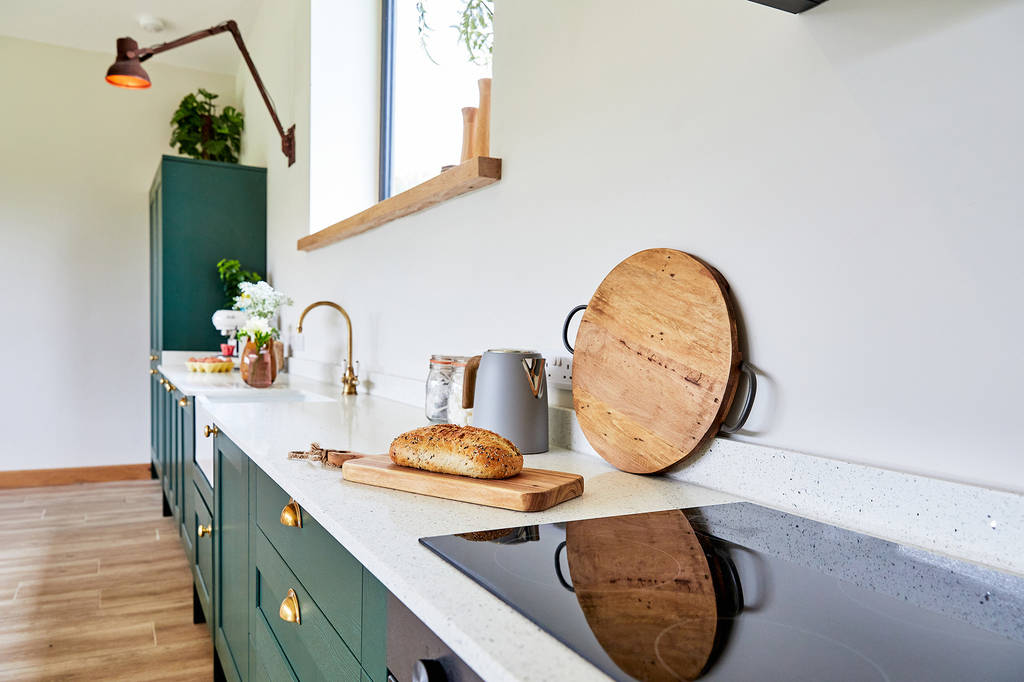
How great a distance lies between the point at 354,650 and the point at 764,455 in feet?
1.79

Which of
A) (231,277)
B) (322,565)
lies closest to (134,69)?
(231,277)

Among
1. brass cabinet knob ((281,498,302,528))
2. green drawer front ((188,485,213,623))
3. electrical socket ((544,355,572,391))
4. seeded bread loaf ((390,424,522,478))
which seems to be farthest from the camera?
green drawer front ((188,485,213,623))

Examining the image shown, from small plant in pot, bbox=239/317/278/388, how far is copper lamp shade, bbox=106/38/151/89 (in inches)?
48.4

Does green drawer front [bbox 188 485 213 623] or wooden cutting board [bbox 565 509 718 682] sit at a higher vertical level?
wooden cutting board [bbox 565 509 718 682]

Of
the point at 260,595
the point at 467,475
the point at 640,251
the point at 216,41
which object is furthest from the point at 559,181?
the point at 216,41

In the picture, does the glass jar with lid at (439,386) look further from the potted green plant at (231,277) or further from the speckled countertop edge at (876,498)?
the potted green plant at (231,277)

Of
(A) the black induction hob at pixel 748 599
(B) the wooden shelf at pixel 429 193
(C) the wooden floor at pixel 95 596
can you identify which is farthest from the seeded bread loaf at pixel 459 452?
(C) the wooden floor at pixel 95 596

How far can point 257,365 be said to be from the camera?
2.57 metres

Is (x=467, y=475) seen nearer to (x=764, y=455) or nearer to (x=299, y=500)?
(x=299, y=500)

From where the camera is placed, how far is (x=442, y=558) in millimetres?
651

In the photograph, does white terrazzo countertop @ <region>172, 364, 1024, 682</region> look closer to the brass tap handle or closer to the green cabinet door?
the green cabinet door

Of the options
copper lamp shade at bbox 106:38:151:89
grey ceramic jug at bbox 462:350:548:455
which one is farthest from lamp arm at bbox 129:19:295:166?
grey ceramic jug at bbox 462:350:548:455

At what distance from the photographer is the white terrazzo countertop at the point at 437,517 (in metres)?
0.47

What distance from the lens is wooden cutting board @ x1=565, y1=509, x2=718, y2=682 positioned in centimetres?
44
